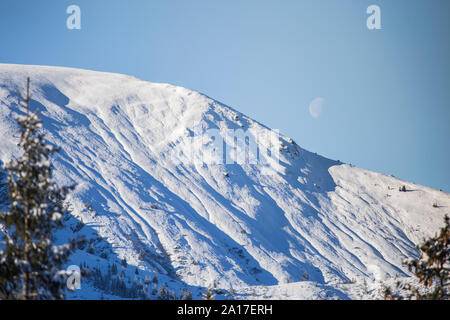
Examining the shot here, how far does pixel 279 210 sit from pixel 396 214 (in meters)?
13.3

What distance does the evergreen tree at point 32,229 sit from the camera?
11633mm

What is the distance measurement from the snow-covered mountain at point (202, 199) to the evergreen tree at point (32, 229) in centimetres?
600

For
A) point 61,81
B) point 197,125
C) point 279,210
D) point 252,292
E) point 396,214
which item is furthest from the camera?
point 61,81

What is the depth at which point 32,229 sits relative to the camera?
1206cm

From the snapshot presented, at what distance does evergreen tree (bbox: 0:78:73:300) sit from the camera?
1163 cm

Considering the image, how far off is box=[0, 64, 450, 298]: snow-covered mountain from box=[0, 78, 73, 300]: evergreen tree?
600 cm

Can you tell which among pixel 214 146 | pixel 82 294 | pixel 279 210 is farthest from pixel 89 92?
pixel 82 294

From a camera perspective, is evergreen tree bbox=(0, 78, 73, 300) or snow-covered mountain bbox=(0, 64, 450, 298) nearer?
evergreen tree bbox=(0, 78, 73, 300)

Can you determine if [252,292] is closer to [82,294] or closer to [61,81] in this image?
[82,294]

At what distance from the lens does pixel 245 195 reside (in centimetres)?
3488

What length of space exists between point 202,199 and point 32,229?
68.3 feet

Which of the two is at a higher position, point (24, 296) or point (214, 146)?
point (214, 146)

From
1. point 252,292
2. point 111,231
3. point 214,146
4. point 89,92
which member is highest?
point 89,92

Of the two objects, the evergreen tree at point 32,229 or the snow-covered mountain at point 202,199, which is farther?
the snow-covered mountain at point 202,199
